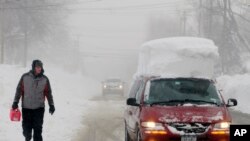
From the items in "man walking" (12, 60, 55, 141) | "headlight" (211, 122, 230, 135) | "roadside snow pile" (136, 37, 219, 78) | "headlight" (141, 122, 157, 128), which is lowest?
"headlight" (211, 122, 230, 135)

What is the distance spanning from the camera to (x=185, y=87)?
36.8 ft

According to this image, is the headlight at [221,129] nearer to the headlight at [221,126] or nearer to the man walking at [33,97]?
the headlight at [221,126]

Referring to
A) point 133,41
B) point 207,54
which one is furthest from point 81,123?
point 133,41

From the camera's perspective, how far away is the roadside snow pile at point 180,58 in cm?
2605

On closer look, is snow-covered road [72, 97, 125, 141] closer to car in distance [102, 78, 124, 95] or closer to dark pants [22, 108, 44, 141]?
dark pants [22, 108, 44, 141]

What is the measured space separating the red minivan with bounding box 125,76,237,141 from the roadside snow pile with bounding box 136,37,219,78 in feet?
45.9

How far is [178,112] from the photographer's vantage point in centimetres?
1001

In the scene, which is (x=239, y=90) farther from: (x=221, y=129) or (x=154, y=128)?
(x=154, y=128)

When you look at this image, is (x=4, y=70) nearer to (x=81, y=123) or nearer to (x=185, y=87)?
(x=81, y=123)

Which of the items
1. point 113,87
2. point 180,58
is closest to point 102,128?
point 180,58

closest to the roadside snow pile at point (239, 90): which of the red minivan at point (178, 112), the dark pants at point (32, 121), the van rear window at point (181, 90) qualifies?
the van rear window at point (181, 90)

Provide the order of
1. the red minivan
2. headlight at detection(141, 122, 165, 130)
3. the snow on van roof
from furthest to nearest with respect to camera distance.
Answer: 1. the snow on van roof
2. headlight at detection(141, 122, 165, 130)
3. the red minivan

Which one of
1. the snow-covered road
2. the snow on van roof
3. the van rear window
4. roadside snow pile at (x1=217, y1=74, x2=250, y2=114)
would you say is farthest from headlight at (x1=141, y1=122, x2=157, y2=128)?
roadside snow pile at (x1=217, y1=74, x2=250, y2=114)

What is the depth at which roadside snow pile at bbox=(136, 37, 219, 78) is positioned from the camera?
85.5 feet
